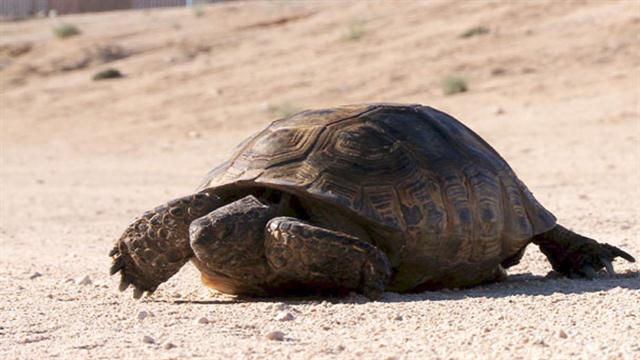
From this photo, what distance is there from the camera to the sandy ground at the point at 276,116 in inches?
213

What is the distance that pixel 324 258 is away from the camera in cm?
615

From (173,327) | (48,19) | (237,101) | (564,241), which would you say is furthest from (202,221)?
(48,19)

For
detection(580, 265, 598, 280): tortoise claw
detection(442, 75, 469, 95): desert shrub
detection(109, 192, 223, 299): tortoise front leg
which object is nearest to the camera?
detection(109, 192, 223, 299): tortoise front leg

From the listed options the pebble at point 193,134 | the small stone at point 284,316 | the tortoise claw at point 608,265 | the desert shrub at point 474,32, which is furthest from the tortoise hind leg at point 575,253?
the desert shrub at point 474,32

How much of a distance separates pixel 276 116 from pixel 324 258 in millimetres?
16707

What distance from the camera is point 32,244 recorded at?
10.1 meters

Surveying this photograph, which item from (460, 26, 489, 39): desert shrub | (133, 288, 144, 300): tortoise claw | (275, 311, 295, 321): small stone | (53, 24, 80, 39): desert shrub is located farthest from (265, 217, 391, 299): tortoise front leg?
(53, 24, 80, 39): desert shrub

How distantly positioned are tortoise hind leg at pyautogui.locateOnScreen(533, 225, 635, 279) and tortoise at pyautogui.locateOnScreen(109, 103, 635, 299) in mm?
430

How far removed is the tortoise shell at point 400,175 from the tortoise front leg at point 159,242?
0.21m

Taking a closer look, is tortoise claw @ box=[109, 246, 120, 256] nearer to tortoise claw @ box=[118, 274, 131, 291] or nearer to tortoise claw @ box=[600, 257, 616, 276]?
tortoise claw @ box=[118, 274, 131, 291]

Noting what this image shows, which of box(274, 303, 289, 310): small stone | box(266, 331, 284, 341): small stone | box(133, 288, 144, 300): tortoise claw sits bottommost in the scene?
box(133, 288, 144, 300): tortoise claw

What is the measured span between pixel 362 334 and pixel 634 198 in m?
7.43

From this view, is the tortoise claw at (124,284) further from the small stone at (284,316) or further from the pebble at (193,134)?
the pebble at (193,134)

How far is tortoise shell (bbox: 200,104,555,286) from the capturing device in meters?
6.38
